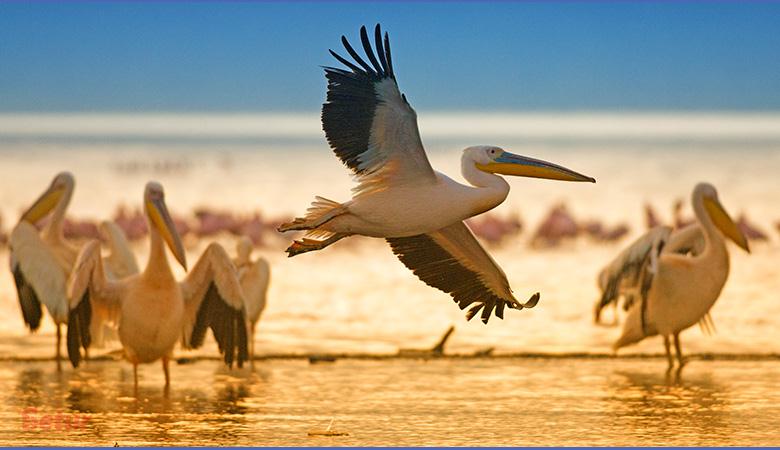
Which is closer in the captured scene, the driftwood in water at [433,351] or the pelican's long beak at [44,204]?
the driftwood in water at [433,351]

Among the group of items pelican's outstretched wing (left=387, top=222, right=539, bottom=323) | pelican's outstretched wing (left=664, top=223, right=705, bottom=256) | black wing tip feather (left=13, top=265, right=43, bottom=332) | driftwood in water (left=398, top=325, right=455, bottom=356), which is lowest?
driftwood in water (left=398, top=325, right=455, bottom=356)

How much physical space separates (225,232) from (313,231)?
9412mm

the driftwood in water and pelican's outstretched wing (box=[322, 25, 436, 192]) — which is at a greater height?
pelican's outstretched wing (box=[322, 25, 436, 192])

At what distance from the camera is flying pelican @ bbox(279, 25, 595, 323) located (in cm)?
592

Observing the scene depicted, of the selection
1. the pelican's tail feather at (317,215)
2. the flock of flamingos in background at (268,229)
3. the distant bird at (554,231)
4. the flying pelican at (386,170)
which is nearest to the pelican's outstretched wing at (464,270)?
the flying pelican at (386,170)

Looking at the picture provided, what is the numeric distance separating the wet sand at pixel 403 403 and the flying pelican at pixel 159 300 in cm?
25

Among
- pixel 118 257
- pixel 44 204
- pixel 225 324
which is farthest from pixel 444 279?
pixel 44 204

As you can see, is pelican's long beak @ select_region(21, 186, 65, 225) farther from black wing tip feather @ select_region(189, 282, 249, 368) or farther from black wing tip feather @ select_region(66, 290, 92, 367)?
black wing tip feather @ select_region(189, 282, 249, 368)

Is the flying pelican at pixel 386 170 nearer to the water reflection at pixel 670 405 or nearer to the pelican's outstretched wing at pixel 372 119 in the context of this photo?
the pelican's outstretched wing at pixel 372 119

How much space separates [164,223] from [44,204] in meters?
2.03

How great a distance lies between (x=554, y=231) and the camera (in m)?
15.1

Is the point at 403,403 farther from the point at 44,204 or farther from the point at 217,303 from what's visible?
→ the point at 44,204

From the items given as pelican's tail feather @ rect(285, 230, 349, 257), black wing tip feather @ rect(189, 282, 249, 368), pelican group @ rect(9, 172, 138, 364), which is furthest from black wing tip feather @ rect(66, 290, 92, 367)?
pelican's tail feather @ rect(285, 230, 349, 257)

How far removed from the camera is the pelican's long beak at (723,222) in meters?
8.96
